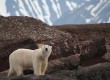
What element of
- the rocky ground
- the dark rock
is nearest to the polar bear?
the rocky ground

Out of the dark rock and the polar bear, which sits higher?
the polar bear

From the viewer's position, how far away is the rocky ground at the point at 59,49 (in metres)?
21.4

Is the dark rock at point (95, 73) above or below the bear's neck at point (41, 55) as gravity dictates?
below

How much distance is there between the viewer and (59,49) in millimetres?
38375

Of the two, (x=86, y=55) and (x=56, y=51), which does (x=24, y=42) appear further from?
(x=86, y=55)

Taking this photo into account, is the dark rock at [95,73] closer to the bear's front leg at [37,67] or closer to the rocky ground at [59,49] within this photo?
the rocky ground at [59,49]

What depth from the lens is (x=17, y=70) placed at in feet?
88.3

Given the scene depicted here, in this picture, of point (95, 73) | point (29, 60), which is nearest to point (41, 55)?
point (29, 60)

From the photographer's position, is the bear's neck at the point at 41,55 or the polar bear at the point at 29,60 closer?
the bear's neck at the point at 41,55

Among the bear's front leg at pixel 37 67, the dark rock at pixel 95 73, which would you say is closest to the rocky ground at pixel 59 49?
the dark rock at pixel 95 73

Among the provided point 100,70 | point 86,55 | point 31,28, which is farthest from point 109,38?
point 100,70

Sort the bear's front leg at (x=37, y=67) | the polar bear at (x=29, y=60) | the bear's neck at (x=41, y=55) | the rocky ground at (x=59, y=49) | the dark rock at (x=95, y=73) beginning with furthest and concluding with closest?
the polar bear at (x=29, y=60)
the bear's front leg at (x=37, y=67)
the bear's neck at (x=41, y=55)
the rocky ground at (x=59, y=49)
the dark rock at (x=95, y=73)

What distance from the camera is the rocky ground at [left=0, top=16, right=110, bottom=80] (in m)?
21.4

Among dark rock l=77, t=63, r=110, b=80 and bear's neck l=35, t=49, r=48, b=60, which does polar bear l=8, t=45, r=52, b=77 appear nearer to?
bear's neck l=35, t=49, r=48, b=60
